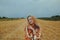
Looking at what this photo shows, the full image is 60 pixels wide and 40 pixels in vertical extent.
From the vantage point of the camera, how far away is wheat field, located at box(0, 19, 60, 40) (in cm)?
366

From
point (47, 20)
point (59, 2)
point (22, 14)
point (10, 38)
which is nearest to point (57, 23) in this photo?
point (47, 20)

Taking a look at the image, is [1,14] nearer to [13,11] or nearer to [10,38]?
[13,11]

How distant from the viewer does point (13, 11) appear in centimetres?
380

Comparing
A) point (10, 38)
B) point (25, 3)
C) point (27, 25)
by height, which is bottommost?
point (10, 38)

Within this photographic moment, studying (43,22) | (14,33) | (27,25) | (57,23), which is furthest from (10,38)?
(57,23)

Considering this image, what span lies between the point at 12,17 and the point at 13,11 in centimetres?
14

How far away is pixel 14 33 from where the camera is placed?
3.68m

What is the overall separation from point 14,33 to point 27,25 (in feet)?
1.05

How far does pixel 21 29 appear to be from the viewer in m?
3.67

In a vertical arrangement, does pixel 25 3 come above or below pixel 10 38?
above

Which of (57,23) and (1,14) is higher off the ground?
(1,14)

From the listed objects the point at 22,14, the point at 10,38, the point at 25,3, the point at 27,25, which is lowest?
the point at 10,38

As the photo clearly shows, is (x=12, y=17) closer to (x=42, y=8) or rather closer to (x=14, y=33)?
(x=14, y=33)

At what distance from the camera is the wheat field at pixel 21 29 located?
144 inches
